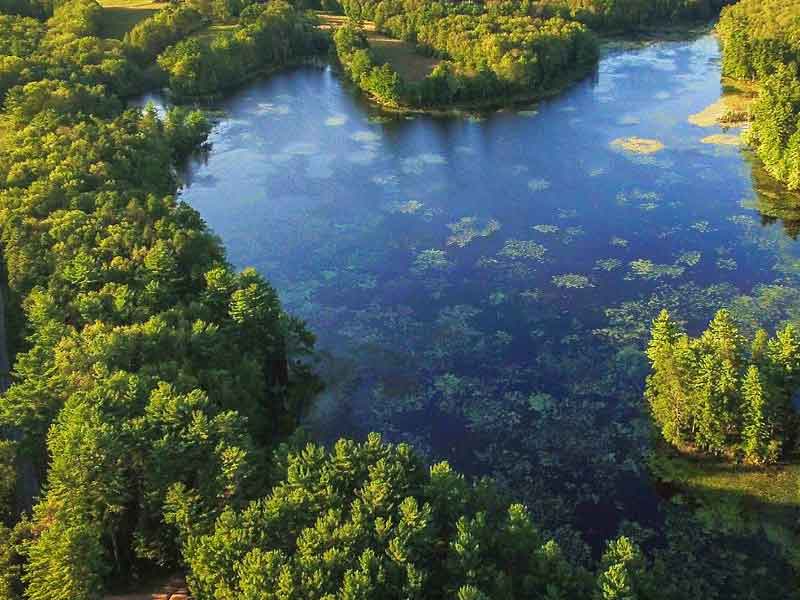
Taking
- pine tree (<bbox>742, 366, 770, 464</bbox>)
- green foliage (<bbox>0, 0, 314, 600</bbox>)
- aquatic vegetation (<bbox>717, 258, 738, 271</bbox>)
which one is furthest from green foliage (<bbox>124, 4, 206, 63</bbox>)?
pine tree (<bbox>742, 366, 770, 464</bbox>)

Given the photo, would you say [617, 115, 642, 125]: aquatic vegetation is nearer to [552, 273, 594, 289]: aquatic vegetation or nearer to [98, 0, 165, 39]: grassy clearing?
[552, 273, 594, 289]: aquatic vegetation

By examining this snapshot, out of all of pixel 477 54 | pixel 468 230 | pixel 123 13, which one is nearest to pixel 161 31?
pixel 123 13

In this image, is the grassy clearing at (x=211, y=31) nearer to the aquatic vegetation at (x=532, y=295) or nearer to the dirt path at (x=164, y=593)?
the aquatic vegetation at (x=532, y=295)

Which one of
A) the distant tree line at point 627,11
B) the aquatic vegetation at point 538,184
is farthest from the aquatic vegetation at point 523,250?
the distant tree line at point 627,11

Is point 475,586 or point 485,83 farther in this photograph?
point 485,83

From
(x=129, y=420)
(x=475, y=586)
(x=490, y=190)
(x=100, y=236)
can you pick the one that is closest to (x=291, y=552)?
(x=475, y=586)

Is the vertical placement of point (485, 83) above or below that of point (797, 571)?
above

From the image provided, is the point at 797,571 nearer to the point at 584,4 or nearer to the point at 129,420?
the point at 129,420
